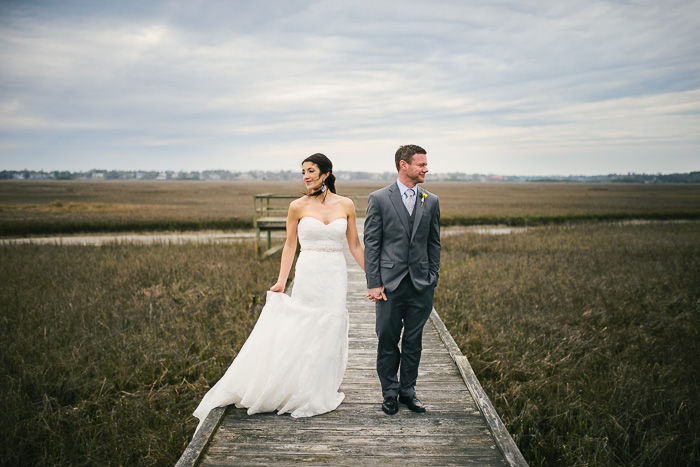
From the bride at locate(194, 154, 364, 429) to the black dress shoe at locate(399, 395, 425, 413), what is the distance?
0.55 m

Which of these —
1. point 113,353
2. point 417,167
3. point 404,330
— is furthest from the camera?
point 113,353

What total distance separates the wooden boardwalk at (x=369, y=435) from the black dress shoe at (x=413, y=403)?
0.17 feet

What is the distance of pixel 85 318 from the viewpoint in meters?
7.24

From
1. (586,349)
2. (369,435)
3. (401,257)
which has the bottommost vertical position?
(586,349)

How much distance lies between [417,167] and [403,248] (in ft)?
2.04

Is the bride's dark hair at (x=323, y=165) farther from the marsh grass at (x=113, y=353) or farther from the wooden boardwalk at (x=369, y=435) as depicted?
the marsh grass at (x=113, y=353)

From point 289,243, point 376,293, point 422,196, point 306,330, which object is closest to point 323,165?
point 289,243

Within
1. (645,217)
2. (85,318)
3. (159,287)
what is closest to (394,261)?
(85,318)

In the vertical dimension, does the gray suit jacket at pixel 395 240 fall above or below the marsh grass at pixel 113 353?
above

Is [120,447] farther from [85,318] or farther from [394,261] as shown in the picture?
[85,318]

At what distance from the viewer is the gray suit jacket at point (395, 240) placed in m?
3.02

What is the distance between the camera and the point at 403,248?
3.03m

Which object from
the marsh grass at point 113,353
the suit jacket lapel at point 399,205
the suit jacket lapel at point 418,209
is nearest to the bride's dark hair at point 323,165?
the suit jacket lapel at point 399,205

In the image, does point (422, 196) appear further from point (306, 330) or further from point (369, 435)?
point (369, 435)
